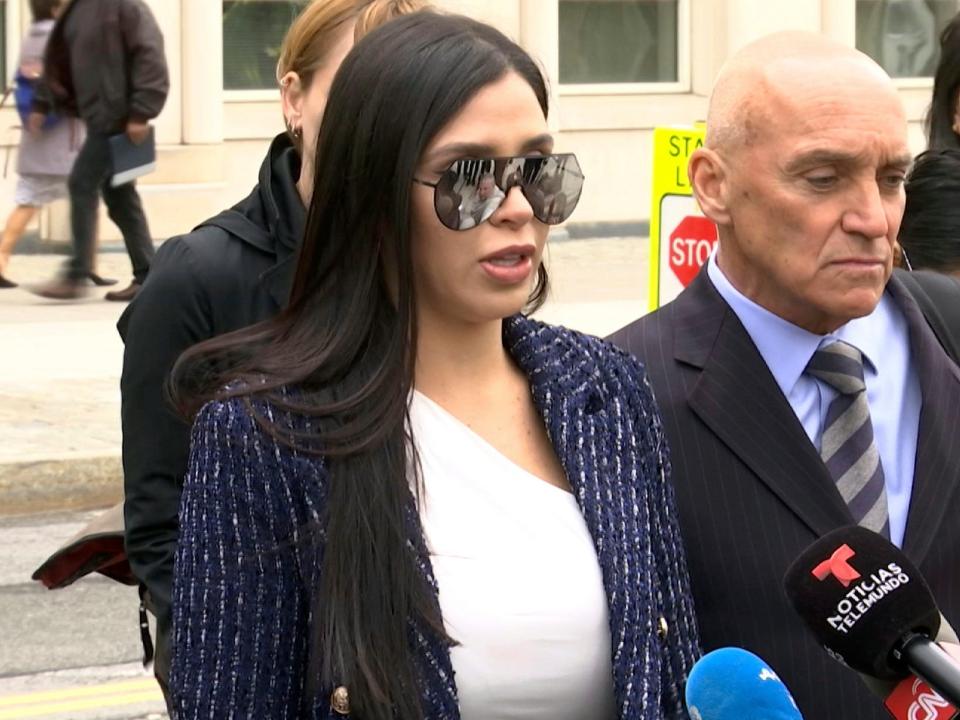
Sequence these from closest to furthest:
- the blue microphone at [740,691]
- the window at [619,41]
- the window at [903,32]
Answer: the blue microphone at [740,691] < the window at [619,41] < the window at [903,32]

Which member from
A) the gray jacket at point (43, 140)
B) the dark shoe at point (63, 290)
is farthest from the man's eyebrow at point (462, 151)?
the dark shoe at point (63, 290)

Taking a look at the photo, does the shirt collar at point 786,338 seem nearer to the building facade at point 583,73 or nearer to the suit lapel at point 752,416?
the suit lapel at point 752,416

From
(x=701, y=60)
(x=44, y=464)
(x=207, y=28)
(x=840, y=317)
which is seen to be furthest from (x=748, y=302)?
(x=701, y=60)

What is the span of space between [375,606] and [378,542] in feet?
0.27

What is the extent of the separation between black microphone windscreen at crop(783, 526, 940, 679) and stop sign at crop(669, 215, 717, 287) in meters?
4.46

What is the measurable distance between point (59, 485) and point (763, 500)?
7189mm

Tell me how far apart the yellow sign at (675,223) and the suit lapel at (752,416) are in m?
3.72

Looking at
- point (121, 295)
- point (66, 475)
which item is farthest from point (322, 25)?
point (121, 295)

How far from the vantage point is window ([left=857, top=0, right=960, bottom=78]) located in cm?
2045

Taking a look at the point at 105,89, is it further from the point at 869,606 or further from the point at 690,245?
the point at 869,606

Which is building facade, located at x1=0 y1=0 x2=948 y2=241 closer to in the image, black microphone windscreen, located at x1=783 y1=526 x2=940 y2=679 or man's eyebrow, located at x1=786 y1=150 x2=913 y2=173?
man's eyebrow, located at x1=786 y1=150 x2=913 y2=173

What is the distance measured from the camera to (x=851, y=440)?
3.18 meters

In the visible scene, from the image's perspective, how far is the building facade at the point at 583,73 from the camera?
16547mm

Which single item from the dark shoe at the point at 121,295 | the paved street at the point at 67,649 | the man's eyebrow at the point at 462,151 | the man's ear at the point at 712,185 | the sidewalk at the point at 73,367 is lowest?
the paved street at the point at 67,649
